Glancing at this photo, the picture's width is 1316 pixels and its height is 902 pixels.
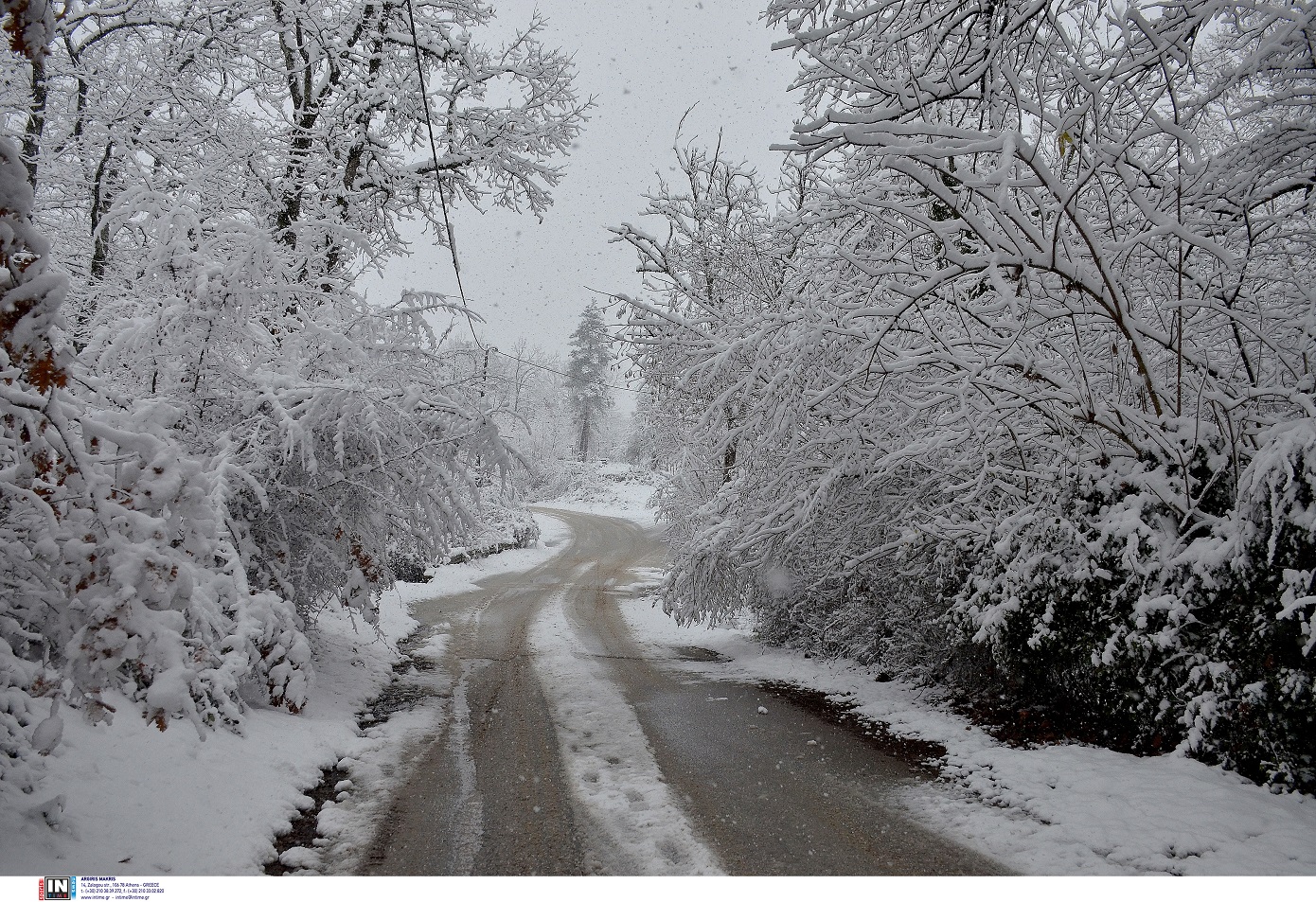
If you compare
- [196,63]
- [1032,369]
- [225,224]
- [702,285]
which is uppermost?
[196,63]

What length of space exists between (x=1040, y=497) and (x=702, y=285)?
30.4 feet

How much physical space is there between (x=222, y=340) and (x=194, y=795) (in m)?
3.79

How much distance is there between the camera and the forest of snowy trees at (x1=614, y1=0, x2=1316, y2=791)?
397cm

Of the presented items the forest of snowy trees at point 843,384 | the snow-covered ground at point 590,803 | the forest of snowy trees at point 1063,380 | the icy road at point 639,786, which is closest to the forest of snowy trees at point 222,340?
the forest of snowy trees at point 843,384

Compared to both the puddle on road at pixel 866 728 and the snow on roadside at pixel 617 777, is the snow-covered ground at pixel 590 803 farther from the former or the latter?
the puddle on road at pixel 866 728

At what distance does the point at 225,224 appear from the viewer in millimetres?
6035

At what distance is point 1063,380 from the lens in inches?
207

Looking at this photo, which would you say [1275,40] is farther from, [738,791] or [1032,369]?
[738,791]

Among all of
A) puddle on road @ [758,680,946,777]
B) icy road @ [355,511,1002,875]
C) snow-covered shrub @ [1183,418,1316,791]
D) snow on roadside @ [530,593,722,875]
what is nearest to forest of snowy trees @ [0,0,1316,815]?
snow-covered shrub @ [1183,418,1316,791]

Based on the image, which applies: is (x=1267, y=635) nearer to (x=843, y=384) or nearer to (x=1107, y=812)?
(x=1107, y=812)
